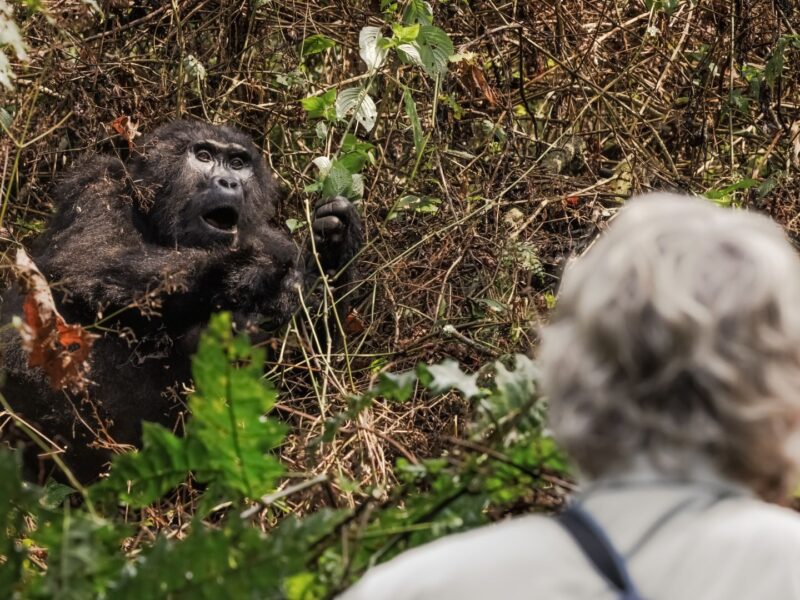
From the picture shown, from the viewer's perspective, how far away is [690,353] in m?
1.37

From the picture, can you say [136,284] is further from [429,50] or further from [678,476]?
[678,476]

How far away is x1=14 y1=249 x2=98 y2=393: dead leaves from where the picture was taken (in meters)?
2.99

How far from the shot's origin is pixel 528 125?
529 centimetres

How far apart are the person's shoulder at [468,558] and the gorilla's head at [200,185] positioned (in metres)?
3.55

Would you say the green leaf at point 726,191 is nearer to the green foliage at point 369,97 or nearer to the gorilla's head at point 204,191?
the green foliage at point 369,97

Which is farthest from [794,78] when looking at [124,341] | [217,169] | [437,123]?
[124,341]

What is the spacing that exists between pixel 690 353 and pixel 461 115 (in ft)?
12.7

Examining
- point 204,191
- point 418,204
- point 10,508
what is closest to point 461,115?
point 418,204

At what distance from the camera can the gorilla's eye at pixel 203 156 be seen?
5152mm

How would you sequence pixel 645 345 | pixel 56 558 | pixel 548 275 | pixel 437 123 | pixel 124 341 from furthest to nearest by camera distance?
pixel 437 123 < pixel 124 341 < pixel 548 275 < pixel 56 558 < pixel 645 345

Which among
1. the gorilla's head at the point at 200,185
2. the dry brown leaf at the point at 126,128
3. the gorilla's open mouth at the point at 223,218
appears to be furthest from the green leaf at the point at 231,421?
the dry brown leaf at the point at 126,128

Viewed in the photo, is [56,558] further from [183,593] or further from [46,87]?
[46,87]

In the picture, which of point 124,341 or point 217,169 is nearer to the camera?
point 124,341

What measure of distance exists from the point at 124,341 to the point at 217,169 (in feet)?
3.07
